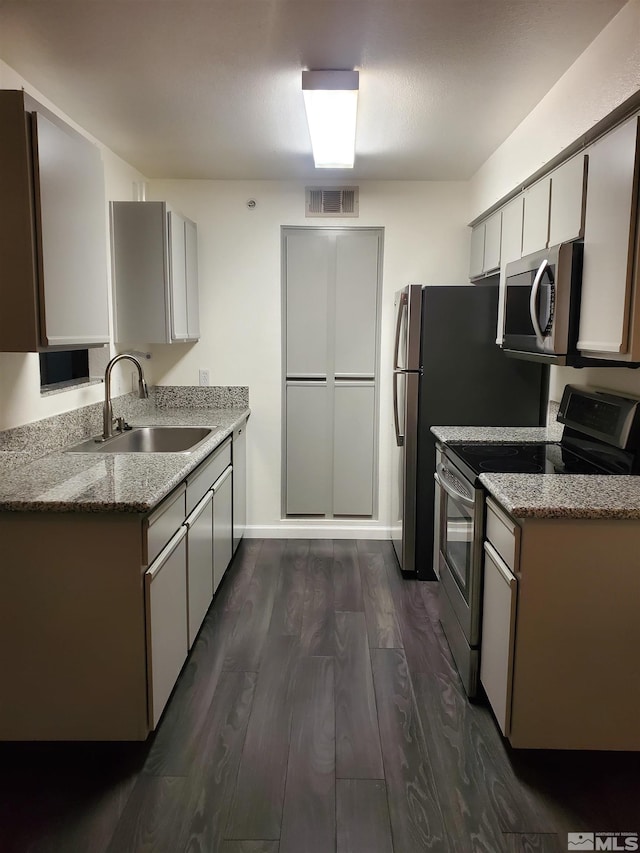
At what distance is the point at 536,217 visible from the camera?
9.04 feet

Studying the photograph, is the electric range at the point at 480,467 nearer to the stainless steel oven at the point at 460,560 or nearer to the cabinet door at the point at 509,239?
the stainless steel oven at the point at 460,560

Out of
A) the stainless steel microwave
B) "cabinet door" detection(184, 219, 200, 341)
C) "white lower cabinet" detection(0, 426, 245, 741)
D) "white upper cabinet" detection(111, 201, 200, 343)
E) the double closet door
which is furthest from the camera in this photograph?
the double closet door

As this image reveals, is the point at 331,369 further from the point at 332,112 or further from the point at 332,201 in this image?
the point at 332,112

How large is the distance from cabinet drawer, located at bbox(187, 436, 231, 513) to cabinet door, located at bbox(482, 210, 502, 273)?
1.82 meters

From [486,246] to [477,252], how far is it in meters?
0.27

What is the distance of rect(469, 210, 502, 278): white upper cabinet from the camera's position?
3483 mm

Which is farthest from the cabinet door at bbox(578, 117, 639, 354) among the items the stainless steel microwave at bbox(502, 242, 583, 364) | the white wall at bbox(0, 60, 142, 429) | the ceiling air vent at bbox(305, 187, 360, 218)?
the ceiling air vent at bbox(305, 187, 360, 218)

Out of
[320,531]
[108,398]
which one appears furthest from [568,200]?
[320,531]

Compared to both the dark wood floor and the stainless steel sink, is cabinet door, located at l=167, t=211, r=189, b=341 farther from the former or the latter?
the dark wood floor

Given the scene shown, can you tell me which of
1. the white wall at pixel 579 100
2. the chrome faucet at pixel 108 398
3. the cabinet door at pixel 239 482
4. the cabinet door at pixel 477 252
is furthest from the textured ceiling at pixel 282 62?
the cabinet door at pixel 239 482

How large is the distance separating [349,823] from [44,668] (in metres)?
1.08

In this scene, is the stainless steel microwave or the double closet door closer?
the stainless steel microwave

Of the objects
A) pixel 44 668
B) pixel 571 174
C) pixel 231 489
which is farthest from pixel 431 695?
pixel 571 174

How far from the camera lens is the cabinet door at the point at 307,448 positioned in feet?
14.7
